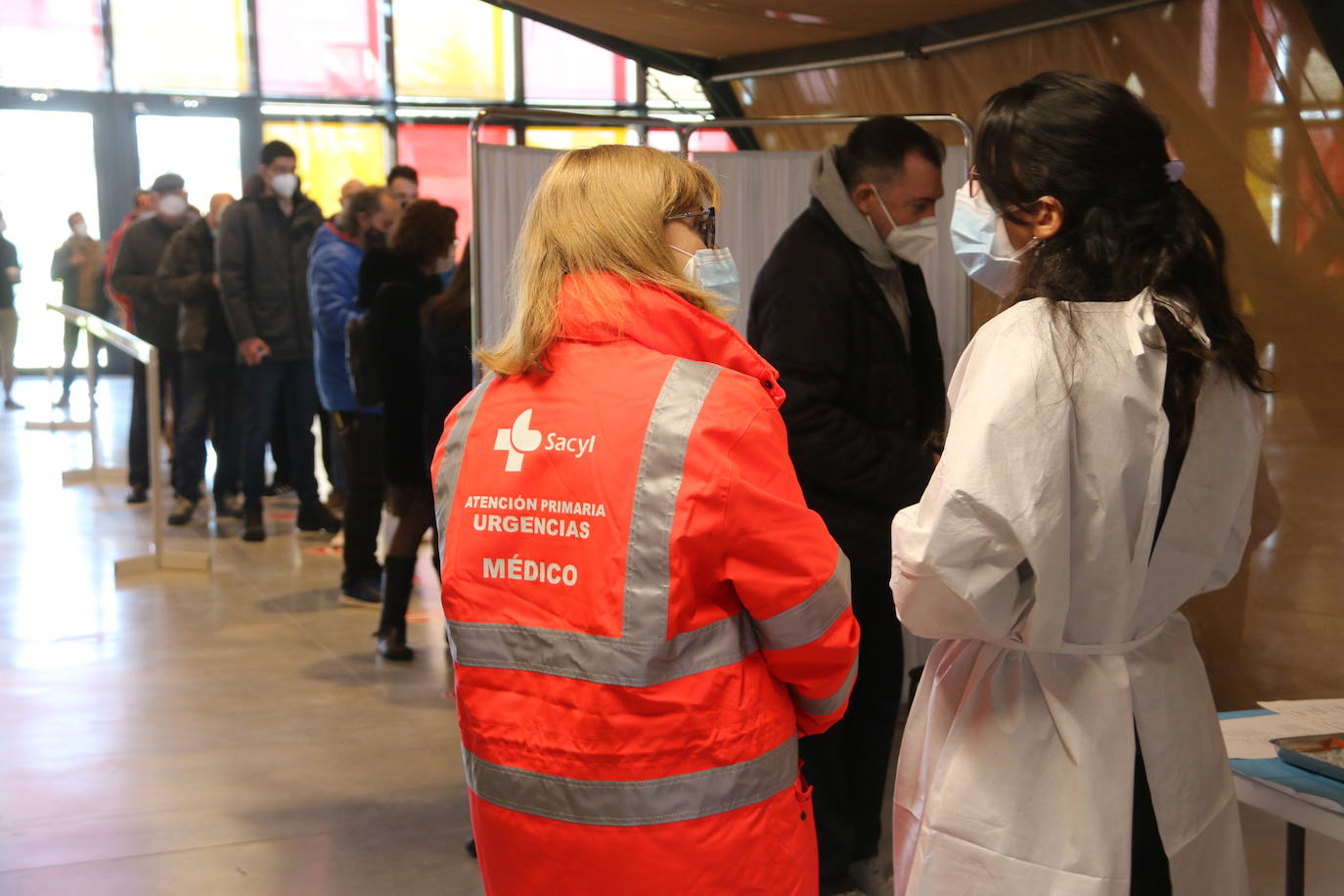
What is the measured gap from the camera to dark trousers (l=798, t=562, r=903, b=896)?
9.31ft

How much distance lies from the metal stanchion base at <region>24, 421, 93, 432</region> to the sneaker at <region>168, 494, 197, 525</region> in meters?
3.71

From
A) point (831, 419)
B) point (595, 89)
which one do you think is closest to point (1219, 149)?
point (831, 419)

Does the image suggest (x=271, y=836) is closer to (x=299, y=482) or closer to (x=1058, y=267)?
(x=1058, y=267)

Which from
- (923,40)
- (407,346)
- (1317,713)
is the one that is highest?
(923,40)

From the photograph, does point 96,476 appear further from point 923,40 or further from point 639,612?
point 639,612

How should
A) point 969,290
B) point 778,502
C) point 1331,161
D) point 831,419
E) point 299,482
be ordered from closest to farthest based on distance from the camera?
point 778,502
point 831,419
point 1331,161
point 969,290
point 299,482

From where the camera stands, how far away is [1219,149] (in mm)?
3506

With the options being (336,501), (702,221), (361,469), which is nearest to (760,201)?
(361,469)

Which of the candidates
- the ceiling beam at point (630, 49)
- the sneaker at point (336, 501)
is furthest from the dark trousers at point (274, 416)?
the ceiling beam at point (630, 49)

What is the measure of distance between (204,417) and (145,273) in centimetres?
92

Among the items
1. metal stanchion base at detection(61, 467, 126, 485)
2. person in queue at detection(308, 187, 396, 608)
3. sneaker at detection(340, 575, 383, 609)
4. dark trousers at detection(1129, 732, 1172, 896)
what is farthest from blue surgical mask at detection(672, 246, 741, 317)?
metal stanchion base at detection(61, 467, 126, 485)

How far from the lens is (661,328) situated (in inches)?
58.6

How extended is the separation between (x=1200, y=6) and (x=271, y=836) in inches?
124

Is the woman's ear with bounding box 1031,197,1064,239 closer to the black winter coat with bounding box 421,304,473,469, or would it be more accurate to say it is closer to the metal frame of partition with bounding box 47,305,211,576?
the black winter coat with bounding box 421,304,473,469
